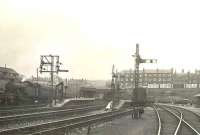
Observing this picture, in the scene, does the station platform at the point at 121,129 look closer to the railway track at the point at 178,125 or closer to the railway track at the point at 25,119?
the railway track at the point at 178,125

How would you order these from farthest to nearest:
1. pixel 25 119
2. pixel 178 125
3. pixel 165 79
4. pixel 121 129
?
pixel 165 79, pixel 25 119, pixel 178 125, pixel 121 129

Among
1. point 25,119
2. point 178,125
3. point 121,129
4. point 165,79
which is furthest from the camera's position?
point 165,79

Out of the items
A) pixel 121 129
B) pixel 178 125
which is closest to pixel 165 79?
pixel 178 125

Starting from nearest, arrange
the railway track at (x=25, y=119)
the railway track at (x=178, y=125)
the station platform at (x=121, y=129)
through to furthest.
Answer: the station platform at (x=121, y=129)
the railway track at (x=178, y=125)
the railway track at (x=25, y=119)

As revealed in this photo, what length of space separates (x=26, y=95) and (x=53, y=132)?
37.3 meters

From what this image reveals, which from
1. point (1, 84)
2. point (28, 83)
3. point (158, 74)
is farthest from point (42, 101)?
point (158, 74)

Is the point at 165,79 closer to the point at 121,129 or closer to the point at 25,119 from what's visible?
the point at 25,119

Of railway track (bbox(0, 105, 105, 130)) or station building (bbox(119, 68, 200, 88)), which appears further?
station building (bbox(119, 68, 200, 88))

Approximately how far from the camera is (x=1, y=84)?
150ft

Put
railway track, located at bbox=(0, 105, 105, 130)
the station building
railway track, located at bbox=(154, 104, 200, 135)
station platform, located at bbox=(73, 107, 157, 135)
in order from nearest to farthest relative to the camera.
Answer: station platform, located at bbox=(73, 107, 157, 135) → railway track, located at bbox=(154, 104, 200, 135) → railway track, located at bbox=(0, 105, 105, 130) → the station building

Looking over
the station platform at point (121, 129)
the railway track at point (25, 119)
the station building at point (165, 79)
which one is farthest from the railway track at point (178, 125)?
the station building at point (165, 79)

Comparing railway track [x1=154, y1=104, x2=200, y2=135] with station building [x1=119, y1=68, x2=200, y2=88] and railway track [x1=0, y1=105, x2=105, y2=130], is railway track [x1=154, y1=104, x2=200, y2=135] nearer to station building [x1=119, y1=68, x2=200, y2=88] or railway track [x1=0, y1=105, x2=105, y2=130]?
railway track [x1=0, y1=105, x2=105, y2=130]

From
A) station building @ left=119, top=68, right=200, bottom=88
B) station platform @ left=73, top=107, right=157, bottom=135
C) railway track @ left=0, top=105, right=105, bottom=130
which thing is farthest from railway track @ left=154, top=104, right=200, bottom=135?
station building @ left=119, top=68, right=200, bottom=88

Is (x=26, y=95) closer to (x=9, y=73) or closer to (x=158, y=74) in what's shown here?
(x=9, y=73)
